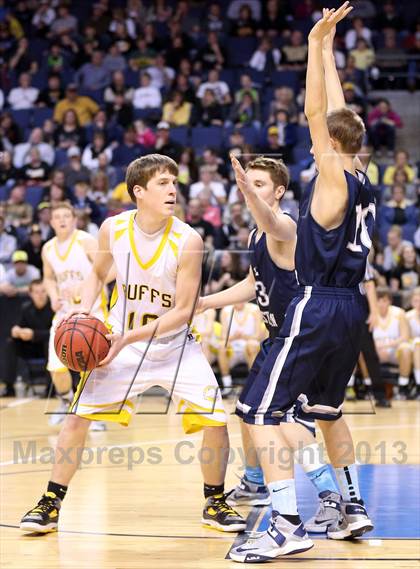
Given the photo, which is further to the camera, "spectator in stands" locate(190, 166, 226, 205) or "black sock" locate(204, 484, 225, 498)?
"spectator in stands" locate(190, 166, 226, 205)

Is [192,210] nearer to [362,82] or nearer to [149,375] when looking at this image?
[362,82]

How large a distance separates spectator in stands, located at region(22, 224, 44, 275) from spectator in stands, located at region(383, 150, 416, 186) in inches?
195

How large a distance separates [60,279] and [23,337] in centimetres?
279

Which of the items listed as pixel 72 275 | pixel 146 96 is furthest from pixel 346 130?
pixel 146 96

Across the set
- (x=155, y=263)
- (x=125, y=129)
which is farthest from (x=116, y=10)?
(x=155, y=263)

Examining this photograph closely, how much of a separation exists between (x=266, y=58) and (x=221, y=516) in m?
13.1

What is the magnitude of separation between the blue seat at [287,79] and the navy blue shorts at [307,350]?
1238 cm

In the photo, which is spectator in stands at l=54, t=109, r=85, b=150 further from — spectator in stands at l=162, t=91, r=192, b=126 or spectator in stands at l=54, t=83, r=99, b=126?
spectator in stands at l=162, t=91, r=192, b=126

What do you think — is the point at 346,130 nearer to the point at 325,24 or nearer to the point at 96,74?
the point at 325,24

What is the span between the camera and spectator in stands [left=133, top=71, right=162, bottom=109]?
17.0 m

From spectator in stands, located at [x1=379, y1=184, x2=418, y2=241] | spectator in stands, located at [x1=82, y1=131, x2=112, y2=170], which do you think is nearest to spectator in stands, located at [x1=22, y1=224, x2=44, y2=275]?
spectator in stands, located at [x1=82, y1=131, x2=112, y2=170]

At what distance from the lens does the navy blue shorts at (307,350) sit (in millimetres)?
4727

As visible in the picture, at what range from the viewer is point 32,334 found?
1221 cm

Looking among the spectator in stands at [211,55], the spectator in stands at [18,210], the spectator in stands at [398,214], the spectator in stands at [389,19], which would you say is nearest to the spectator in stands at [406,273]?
the spectator in stands at [398,214]
